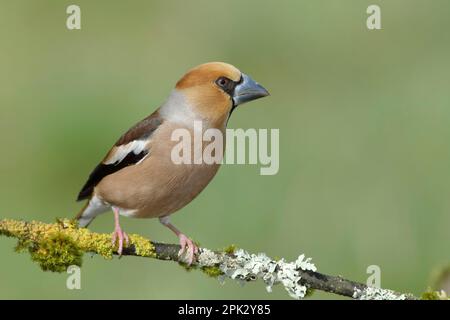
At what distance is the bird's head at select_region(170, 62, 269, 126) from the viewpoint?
513 cm

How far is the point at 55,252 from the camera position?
156 inches

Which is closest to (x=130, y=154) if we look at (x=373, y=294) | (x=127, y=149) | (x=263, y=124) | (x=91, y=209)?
(x=127, y=149)

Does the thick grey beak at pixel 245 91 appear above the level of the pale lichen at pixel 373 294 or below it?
above

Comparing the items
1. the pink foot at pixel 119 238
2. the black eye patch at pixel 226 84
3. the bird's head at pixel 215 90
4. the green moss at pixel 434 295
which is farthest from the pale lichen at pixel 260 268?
the black eye patch at pixel 226 84

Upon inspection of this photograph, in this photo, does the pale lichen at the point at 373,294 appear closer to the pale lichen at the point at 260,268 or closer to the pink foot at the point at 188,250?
the pale lichen at the point at 260,268

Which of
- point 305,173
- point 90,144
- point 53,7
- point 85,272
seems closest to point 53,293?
point 85,272

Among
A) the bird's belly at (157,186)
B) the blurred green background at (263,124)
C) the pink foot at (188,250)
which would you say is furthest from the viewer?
the blurred green background at (263,124)

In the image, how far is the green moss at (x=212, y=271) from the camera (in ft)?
Answer: 14.1

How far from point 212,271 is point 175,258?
0.72 feet

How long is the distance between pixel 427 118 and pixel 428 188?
43.6 inches

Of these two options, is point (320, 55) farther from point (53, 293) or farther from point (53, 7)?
point (53, 293)

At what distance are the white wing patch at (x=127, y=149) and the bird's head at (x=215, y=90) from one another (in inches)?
13.7

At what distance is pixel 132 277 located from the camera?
25.7ft

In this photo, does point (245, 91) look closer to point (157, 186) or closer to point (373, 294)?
point (157, 186)
